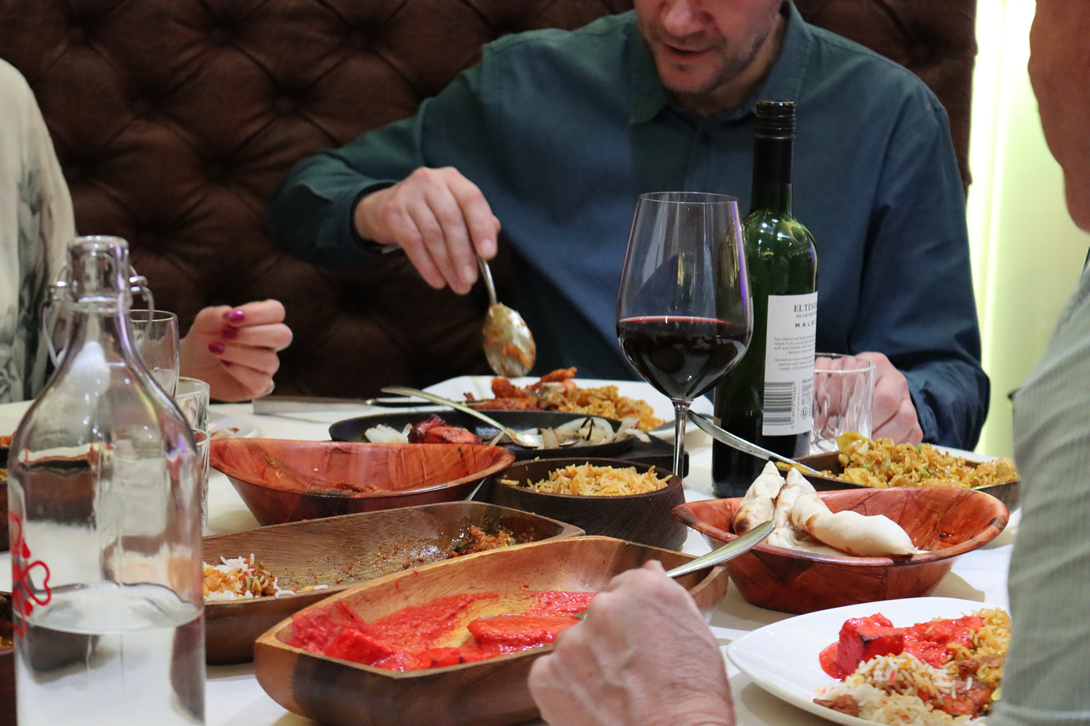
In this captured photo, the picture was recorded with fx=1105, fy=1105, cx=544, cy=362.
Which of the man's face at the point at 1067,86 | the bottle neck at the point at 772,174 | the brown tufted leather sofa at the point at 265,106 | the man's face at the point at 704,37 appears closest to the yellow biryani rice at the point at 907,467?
the bottle neck at the point at 772,174

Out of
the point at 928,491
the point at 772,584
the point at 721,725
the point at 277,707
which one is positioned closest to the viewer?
the point at 721,725

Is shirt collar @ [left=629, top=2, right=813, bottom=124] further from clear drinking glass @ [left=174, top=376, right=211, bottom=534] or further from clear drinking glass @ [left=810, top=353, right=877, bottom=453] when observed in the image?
clear drinking glass @ [left=174, top=376, right=211, bottom=534]

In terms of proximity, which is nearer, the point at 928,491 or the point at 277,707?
the point at 277,707

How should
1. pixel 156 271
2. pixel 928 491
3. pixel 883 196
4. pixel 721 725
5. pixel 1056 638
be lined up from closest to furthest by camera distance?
pixel 1056 638 < pixel 721 725 < pixel 928 491 < pixel 883 196 < pixel 156 271

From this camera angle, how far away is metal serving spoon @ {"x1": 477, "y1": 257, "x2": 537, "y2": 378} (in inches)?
70.3

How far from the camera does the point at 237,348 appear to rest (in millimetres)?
1491

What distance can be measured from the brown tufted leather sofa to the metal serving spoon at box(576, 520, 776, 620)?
1.60 m

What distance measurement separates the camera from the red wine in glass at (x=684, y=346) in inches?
38.6

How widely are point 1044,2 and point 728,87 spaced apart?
1.55 m

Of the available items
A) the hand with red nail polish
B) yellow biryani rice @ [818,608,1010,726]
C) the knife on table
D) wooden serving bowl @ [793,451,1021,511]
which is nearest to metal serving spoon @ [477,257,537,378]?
the knife on table

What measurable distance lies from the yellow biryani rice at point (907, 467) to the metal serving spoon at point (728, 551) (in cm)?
29

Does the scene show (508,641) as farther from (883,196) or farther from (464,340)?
(464,340)

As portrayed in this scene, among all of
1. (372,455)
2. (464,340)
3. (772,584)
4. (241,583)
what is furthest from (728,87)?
(241,583)

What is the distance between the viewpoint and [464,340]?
2445mm
